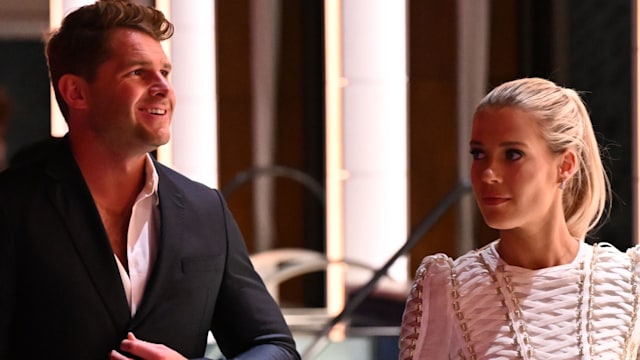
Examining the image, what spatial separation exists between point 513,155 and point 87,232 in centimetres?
80

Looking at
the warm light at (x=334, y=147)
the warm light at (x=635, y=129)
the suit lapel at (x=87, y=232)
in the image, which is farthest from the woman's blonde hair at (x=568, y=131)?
the warm light at (x=334, y=147)

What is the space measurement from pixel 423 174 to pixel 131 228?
12.0 feet

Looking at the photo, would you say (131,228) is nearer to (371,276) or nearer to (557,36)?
(371,276)

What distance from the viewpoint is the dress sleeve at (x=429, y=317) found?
2131 millimetres

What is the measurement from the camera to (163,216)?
2.17 metres

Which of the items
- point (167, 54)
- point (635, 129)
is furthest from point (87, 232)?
point (635, 129)

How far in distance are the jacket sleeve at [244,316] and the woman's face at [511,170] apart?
0.46 metres

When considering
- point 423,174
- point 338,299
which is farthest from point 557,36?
point 338,299

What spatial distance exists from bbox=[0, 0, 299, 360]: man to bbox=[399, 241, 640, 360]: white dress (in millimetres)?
289

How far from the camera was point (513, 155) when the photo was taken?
6.91 ft

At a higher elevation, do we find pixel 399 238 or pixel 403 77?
pixel 403 77

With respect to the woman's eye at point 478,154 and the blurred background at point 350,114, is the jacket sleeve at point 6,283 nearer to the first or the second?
the woman's eye at point 478,154

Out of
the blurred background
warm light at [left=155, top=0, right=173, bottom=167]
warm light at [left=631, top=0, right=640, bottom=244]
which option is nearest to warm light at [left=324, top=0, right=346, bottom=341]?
the blurred background

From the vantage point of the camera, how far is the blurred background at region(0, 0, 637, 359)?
433 cm
